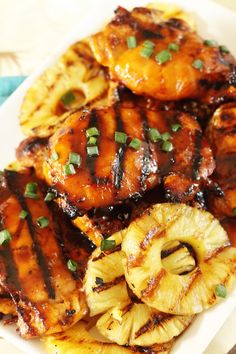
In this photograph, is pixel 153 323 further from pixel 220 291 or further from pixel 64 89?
pixel 64 89

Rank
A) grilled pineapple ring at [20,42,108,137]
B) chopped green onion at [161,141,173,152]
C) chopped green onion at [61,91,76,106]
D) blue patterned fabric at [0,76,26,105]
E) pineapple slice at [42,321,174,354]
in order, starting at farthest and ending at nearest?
blue patterned fabric at [0,76,26,105] → chopped green onion at [61,91,76,106] → grilled pineapple ring at [20,42,108,137] → chopped green onion at [161,141,173,152] → pineapple slice at [42,321,174,354]

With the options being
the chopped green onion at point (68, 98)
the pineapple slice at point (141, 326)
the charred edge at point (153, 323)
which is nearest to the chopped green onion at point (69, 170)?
the pineapple slice at point (141, 326)

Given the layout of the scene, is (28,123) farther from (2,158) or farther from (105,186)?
(105,186)

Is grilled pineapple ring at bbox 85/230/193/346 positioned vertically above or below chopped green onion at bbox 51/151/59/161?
below

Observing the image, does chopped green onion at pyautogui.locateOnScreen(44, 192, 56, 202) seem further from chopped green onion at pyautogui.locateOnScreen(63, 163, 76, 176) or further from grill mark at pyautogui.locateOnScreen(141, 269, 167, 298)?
grill mark at pyautogui.locateOnScreen(141, 269, 167, 298)

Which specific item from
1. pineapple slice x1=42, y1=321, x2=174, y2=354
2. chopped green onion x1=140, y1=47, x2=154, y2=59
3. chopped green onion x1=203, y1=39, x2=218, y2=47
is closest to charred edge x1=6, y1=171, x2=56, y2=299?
pineapple slice x1=42, y1=321, x2=174, y2=354

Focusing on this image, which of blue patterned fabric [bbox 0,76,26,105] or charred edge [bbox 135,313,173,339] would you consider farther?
blue patterned fabric [bbox 0,76,26,105]

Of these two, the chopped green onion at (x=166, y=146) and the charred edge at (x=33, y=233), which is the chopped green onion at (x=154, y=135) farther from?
the charred edge at (x=33, y=233)
